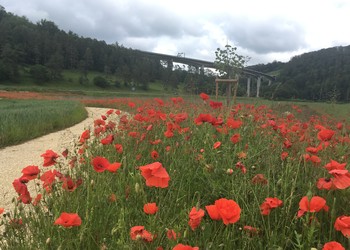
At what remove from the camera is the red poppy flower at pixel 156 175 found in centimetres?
125

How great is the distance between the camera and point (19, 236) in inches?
67.4

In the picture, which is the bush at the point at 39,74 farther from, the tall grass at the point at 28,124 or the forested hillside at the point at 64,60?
the tall grass at the point at 28,124

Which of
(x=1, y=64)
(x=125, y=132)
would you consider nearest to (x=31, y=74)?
(x=1, y=64)

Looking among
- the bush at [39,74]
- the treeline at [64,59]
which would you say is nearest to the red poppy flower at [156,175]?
the treeline at [64,59]

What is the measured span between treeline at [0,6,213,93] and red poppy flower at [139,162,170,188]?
60.2 m

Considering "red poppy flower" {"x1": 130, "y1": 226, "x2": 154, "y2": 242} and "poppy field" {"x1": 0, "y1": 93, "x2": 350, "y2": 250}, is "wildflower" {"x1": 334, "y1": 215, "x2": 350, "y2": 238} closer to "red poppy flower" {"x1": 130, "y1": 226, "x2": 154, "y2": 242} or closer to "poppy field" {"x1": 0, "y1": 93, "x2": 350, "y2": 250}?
"poppy field" {"x1": 0, "y1": 93, "x2": 350, "y2": 250}

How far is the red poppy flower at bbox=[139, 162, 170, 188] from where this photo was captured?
1.25m

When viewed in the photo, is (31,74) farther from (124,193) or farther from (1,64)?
(124,193)

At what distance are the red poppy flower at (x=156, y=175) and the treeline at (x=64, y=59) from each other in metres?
60.2

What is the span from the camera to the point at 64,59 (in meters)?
76.8

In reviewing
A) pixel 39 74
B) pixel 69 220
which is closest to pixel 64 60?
pixel 39 74

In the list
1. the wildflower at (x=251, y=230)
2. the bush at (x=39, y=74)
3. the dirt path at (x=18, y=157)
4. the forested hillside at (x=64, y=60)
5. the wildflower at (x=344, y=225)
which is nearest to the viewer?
the wildflower at (x=344, y=225)

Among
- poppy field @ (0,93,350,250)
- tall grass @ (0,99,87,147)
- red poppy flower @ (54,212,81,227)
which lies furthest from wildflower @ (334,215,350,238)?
tall grass @ (0,99,87,147)

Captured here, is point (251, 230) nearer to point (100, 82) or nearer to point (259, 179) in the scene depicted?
point (259, 179)
